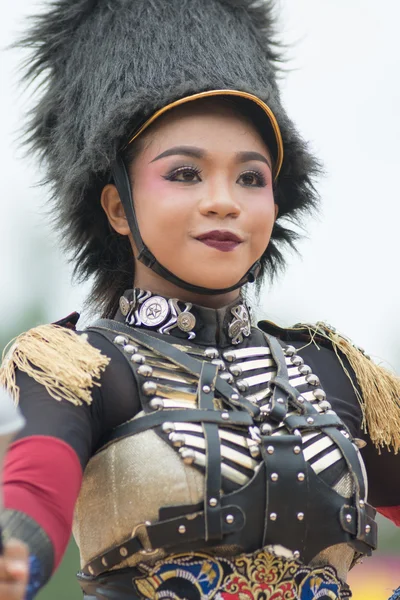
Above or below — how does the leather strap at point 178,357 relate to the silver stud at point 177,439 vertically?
above

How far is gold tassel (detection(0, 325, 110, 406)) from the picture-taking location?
3.37 metres

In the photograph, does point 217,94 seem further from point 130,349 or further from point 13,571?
point 13,571

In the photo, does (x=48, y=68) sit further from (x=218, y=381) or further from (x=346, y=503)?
(x=346, y=503)

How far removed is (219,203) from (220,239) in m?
0.12

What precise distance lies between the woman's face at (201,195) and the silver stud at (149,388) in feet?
1.41

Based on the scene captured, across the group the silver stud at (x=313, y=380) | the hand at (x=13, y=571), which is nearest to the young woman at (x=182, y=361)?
the silver stud at (x=313, y=380)

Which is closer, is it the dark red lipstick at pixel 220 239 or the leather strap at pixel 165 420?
the leather strap at pixel 165 420

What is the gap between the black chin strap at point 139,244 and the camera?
3.82 m

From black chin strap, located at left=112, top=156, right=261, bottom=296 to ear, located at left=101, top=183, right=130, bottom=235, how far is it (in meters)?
0.09

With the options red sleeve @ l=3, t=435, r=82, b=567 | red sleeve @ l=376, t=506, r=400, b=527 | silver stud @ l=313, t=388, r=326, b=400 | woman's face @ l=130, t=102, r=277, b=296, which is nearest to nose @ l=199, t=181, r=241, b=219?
woman's face @ l=130, t=102, r=277, b=296

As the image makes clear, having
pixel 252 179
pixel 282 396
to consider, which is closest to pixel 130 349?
pixel 282 396

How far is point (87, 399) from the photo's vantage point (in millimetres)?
3361

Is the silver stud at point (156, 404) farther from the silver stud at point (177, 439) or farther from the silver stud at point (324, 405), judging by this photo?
the silver stud at point (324, 405)

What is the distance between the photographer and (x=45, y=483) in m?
3.07
